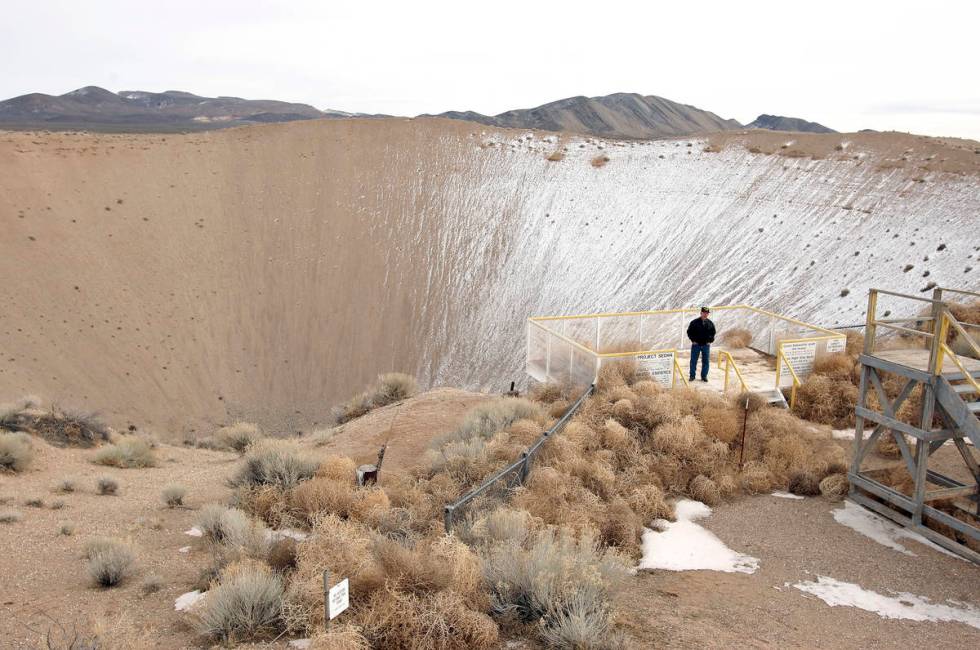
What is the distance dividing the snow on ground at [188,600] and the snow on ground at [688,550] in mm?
5222

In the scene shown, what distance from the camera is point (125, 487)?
12.9 m

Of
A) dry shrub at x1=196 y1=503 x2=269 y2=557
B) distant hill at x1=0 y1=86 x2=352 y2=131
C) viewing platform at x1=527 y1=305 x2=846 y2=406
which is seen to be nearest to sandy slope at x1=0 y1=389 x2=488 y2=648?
dry shrub at x1=196 y1=503 x2=269 y2=557

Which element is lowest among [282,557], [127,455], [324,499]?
[127,455]

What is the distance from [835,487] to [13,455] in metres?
14.5

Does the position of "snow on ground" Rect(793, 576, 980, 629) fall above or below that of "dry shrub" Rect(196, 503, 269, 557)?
below

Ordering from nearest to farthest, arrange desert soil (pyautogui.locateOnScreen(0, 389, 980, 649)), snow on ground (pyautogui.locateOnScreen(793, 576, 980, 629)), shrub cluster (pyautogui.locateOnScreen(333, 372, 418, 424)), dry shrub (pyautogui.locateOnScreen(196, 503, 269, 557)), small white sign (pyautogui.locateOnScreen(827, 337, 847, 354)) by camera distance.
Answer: desert soil (pyautogui.locateOnScreen(0, 389, 980, 649))
snow on ground (pyautogui.locateOnScreen(793, 576, 980, 629))
dry shrub (pyautogui.locateOnScreen(196, 503, 269, 557))
small white sign (pyautogui.locateOnScreen(827, 337, 847, 354))
shrub cluster (pyautogui.locateOnScreen(333, 372, 418, 424))

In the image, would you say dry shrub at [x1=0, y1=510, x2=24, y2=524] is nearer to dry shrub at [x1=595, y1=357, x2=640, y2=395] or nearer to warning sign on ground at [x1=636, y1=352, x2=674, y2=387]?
dry shrub at [x1=595, y1=357, x2=640, y2=395]

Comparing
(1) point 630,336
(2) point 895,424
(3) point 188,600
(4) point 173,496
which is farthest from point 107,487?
(1) point 630,336

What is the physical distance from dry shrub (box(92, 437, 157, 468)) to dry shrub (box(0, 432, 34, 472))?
5.15ft

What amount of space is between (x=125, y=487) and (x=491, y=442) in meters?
6.75

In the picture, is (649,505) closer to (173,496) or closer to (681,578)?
(681,578)

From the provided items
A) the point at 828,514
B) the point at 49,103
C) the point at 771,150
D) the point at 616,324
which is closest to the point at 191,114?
the point at 49,103

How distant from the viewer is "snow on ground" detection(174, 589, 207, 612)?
23.8ft

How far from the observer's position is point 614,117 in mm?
120250
